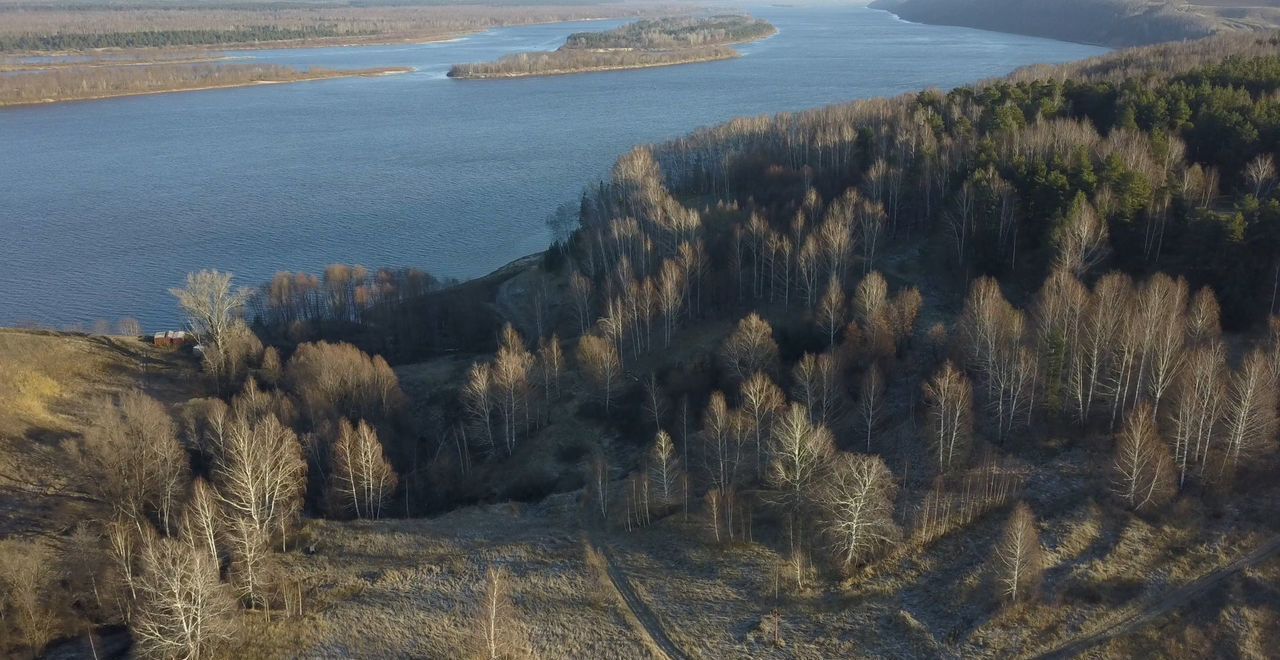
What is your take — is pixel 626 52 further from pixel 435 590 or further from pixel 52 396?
pixel 435 590

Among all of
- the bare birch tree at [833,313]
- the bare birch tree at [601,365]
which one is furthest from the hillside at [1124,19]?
the bare birch tree at [601,365]

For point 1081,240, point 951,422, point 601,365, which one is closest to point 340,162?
point 601,365

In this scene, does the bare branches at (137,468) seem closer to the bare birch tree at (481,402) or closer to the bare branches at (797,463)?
the bare birch tree at (481,402)

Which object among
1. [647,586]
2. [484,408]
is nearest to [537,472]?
[484,408]

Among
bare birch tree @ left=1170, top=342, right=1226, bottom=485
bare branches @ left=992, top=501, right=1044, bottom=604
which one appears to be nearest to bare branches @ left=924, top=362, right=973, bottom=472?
bare branches @ left=992, top=501, right=1044, bottom=604

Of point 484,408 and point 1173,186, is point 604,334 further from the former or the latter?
point 1173,186

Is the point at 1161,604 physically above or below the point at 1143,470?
below
